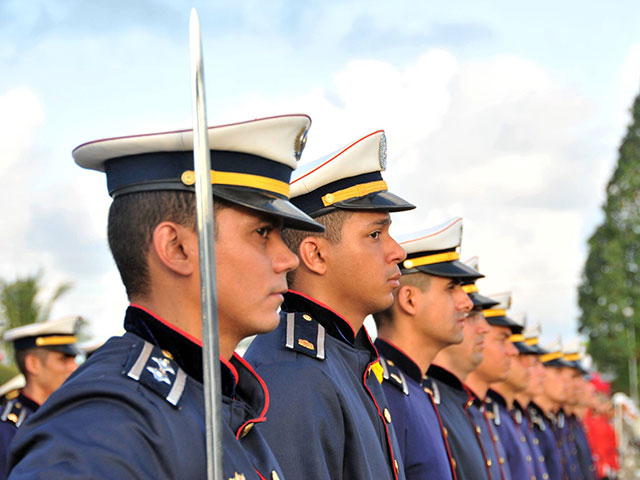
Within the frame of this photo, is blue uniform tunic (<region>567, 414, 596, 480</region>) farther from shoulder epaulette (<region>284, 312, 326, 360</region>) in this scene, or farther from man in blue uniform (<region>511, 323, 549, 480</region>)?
shoulder epaulette (<region>284, 312, 326, 360</region>)

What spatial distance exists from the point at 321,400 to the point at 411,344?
5.62 feet

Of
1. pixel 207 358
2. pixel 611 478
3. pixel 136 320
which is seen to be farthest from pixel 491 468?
pixel 611 478

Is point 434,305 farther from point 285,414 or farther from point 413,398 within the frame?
point 285,414

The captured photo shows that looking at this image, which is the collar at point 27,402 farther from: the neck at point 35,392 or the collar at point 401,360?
the collar at point 401,360

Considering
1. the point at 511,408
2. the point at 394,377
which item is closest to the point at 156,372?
the point at 394,377

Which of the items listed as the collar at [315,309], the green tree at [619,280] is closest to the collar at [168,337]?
the collar at [315,309]

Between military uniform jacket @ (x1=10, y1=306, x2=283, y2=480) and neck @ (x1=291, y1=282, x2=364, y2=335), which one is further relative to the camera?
neck @ (x1=291, y1=282, x2=364, y2=335)

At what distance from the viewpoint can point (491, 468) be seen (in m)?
5.95

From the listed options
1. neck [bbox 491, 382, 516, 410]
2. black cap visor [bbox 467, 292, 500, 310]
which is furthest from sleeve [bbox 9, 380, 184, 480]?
neck [bbox 491, 382, 516, 410]

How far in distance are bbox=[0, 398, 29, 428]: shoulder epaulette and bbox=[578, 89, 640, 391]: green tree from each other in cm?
4059

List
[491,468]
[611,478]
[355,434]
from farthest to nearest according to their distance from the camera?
Answer: [611,478], [491,468], [355,434]

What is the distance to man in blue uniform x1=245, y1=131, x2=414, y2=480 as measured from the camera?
3.19 metres

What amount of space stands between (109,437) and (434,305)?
3.20 meters

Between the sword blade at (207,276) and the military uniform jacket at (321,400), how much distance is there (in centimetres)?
122
